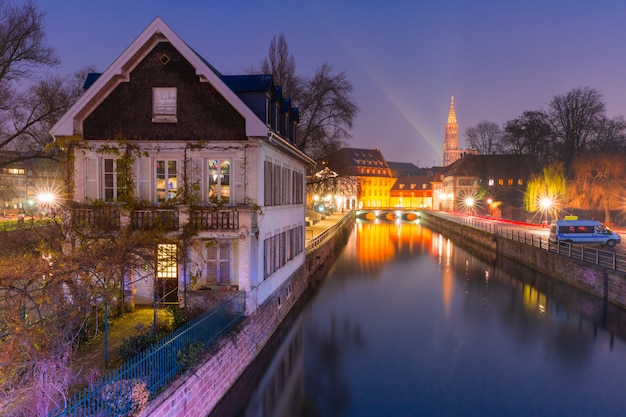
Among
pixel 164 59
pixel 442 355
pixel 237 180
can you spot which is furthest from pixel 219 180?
pixel 442 355

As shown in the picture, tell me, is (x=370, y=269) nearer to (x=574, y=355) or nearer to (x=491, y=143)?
(x=574, y=355)

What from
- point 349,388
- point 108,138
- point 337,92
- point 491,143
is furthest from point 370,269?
point 491,143

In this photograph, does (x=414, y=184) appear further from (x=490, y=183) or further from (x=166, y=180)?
(x=166, y=180)

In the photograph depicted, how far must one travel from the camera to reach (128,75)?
14953 mm

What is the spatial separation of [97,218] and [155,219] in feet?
6.56

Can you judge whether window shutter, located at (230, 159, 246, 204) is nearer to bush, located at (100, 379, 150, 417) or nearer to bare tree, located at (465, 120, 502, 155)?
bush, located at (100, 379, 150, 417)

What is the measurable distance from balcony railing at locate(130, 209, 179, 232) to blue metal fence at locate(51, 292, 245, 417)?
10.4ft

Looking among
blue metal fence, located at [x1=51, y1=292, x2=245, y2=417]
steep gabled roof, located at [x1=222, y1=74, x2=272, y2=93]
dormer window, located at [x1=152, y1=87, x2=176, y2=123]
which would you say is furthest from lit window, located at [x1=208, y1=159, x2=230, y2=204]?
blue metal fence, located at [x1=51, y1=292, x2=245, y2=417]

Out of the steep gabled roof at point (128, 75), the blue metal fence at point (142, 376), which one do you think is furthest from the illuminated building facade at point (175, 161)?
the blue metal fence at point (142, 376)

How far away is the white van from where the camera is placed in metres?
31.4

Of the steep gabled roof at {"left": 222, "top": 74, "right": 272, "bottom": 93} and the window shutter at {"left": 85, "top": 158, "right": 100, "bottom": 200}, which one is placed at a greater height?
the steep gabled roof at {"left": 222, "top": 74, "right": 272, "bottom": 93}

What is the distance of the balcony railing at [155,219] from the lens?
46.3ft

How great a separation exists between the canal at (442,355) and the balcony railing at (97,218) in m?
6.27

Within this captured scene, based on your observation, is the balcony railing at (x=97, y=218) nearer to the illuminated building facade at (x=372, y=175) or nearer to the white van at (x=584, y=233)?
the white van at (x=584, y=233)
